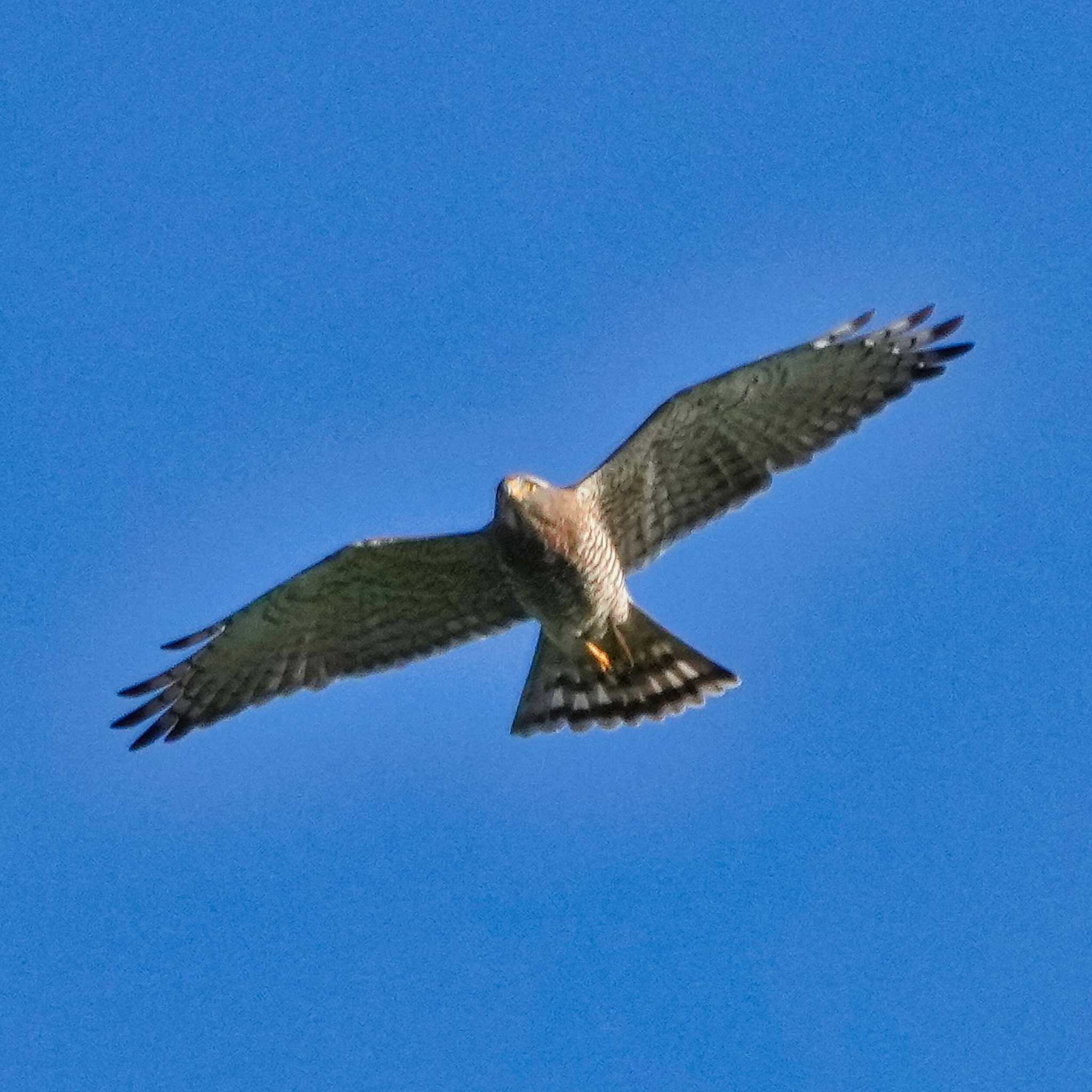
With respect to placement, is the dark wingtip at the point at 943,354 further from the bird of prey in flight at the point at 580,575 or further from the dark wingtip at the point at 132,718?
the dark wingtip at the point at 132,718

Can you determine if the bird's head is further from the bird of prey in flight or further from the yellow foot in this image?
the yellow foot

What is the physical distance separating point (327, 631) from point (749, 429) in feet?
8.31

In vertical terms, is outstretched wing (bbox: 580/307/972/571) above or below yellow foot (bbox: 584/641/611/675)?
above

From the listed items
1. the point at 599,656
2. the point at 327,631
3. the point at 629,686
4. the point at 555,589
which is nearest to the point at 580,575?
the point at 555,589

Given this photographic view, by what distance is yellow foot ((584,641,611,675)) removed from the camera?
42.7ft

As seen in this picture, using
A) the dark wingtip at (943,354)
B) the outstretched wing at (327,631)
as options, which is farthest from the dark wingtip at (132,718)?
the dark wingtip at (943,354)

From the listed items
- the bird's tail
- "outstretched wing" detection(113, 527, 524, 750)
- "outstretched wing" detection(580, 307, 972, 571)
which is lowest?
the bird's tail

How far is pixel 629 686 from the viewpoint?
13.3m

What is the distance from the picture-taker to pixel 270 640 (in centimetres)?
1298

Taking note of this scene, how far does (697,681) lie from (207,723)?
8.89ft

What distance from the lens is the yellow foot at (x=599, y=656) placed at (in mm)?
13023

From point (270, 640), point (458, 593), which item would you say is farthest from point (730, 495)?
point (270, 640)

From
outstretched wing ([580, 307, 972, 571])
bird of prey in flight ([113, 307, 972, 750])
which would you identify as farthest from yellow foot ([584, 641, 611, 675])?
outstretched wing ([580, 307, 972, 571])

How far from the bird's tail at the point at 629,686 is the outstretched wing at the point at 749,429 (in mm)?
808
